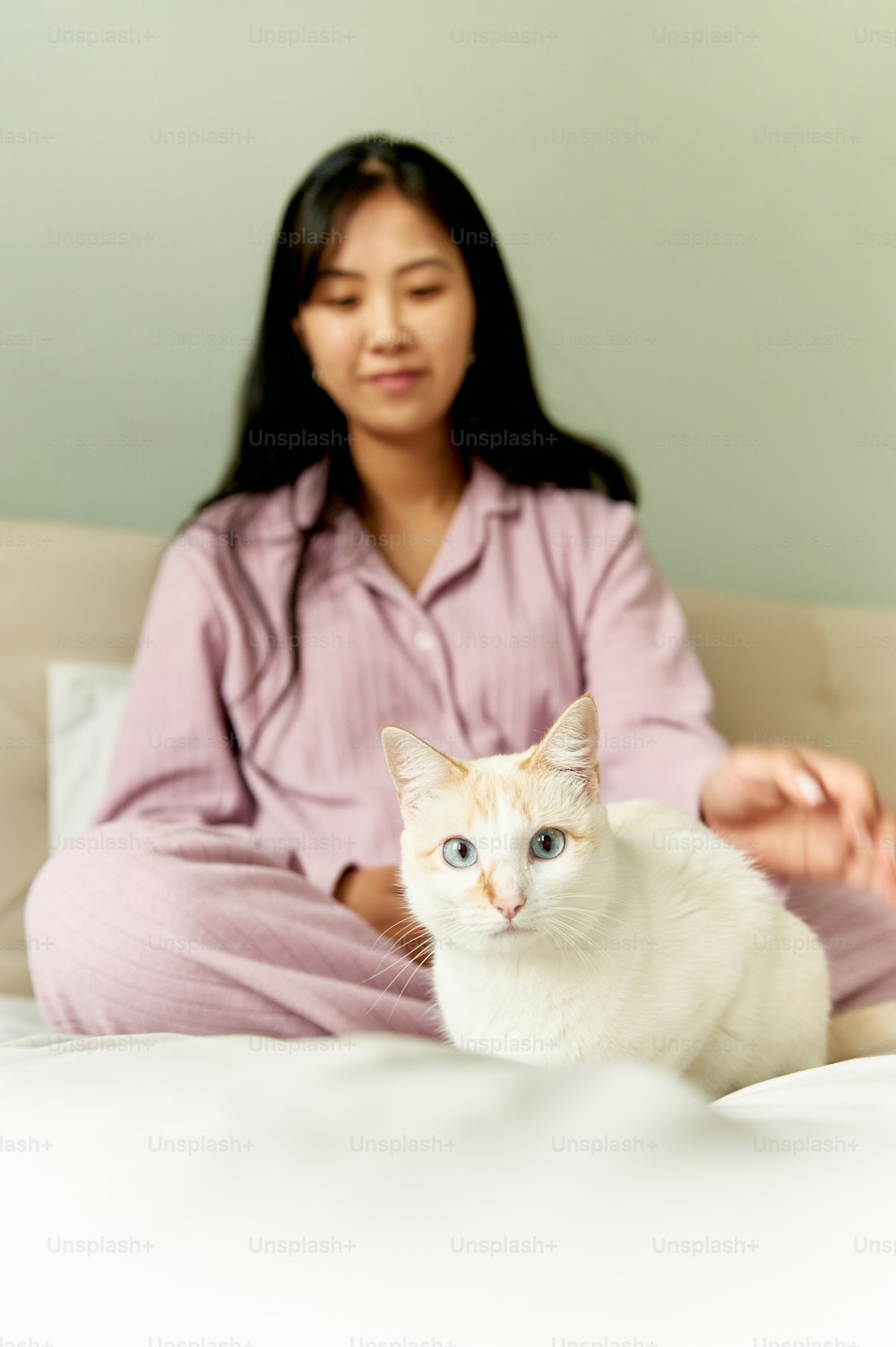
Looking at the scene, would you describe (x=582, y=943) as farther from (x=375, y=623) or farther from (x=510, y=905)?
(x=375, y=623)

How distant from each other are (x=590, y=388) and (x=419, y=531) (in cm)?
65

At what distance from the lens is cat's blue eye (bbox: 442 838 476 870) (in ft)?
2.18

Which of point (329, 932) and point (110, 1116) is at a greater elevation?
point (110, 1116)

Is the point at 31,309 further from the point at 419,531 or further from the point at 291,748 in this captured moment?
the point at 291,748

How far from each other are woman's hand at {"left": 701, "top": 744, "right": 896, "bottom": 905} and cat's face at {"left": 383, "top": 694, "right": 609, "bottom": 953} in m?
0.18

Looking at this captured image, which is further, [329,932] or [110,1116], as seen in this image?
[329,932]

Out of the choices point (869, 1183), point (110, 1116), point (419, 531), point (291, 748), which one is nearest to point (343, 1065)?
point (110, 1116)

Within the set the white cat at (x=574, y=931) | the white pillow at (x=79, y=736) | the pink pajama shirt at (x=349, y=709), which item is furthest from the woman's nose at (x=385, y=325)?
the white cat at (x=574, y=931)

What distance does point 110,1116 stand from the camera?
1.59 ft

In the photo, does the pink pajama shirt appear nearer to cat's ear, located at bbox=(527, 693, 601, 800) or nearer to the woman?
the woman

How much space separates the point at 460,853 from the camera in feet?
2.19

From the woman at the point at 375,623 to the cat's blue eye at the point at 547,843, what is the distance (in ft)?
0.88

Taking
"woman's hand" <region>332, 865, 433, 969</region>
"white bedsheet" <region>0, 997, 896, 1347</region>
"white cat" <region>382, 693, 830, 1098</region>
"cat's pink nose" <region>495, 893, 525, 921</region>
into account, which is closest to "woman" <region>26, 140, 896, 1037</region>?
"woman's hand" <region>332, 865, 433, 969</region>

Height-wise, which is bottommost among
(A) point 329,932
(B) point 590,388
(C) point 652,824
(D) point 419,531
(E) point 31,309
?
(A) point 329,932
